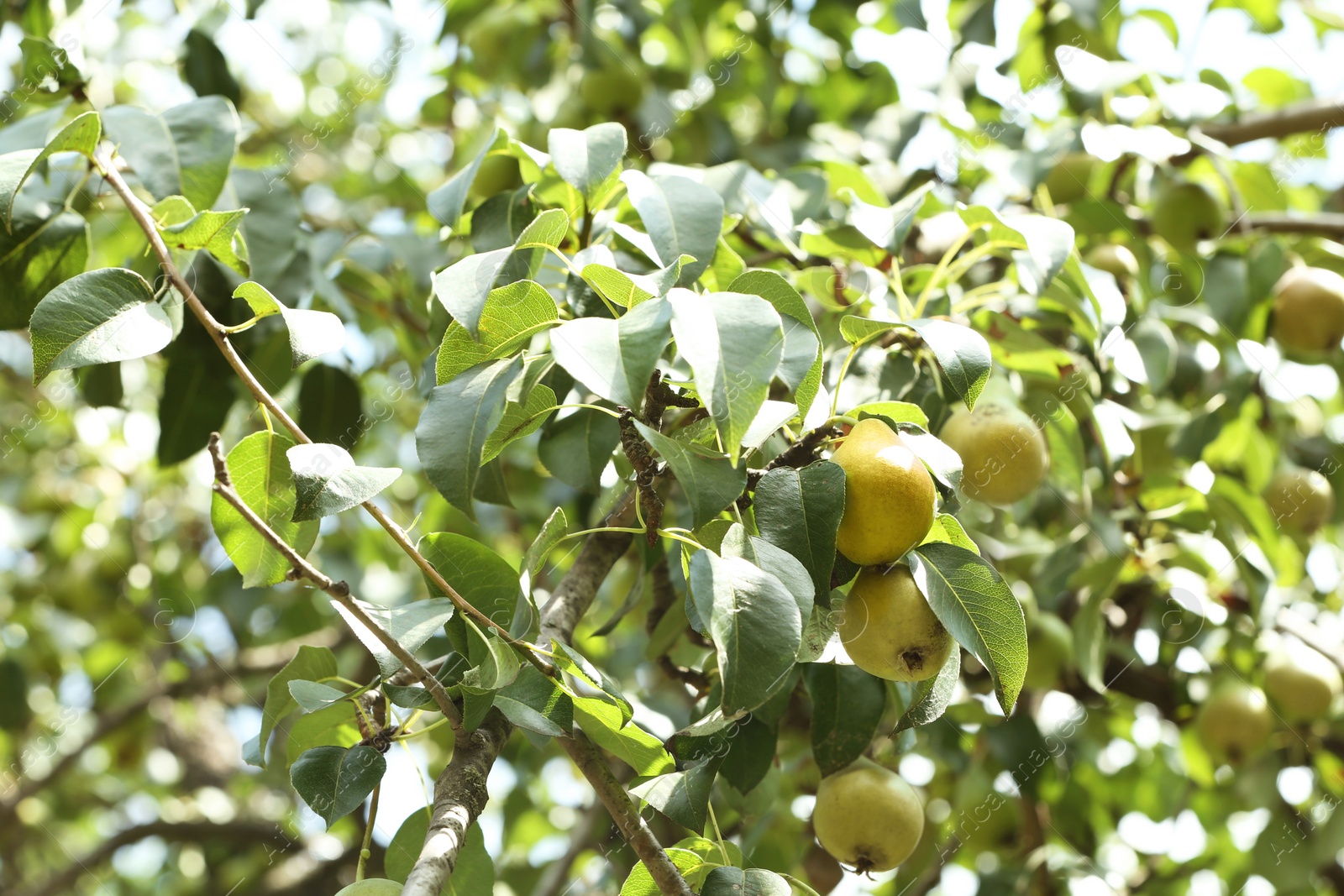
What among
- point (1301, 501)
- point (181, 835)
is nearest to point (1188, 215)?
point (1301, 501)

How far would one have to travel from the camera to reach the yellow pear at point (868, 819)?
1.04 metres

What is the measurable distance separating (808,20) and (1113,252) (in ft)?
3.02

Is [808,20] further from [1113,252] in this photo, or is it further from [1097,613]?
[1097,613]

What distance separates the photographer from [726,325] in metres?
0.71

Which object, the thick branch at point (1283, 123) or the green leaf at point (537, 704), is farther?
the thick branch at point (1283, 123)

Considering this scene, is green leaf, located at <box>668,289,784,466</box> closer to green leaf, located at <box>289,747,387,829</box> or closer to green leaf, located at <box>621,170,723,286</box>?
green leaf, located at <box>621,170,723,286</box>

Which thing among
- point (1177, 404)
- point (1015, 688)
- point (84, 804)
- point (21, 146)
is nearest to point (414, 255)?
point (21, 146)

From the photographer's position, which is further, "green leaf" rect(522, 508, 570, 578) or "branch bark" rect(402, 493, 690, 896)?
"green leaf" rect(522, 508, 570, 578)

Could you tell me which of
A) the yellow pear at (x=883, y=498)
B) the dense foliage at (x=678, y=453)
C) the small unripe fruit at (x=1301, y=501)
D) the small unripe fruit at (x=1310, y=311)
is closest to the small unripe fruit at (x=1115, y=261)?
the dense foliage at (x=678, y=453)

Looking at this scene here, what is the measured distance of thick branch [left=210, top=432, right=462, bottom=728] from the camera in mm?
715

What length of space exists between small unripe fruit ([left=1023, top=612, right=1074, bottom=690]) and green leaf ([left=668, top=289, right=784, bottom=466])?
1.15m

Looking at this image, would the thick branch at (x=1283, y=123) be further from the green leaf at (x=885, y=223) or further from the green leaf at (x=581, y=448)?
the green leaf at (x=581, y=448)

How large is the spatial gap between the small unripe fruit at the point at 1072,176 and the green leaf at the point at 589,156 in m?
1.06

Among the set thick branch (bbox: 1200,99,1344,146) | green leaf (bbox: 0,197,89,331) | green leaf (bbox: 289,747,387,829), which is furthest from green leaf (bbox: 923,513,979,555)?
thick branch (bbox: 1200,99,1344,146)
